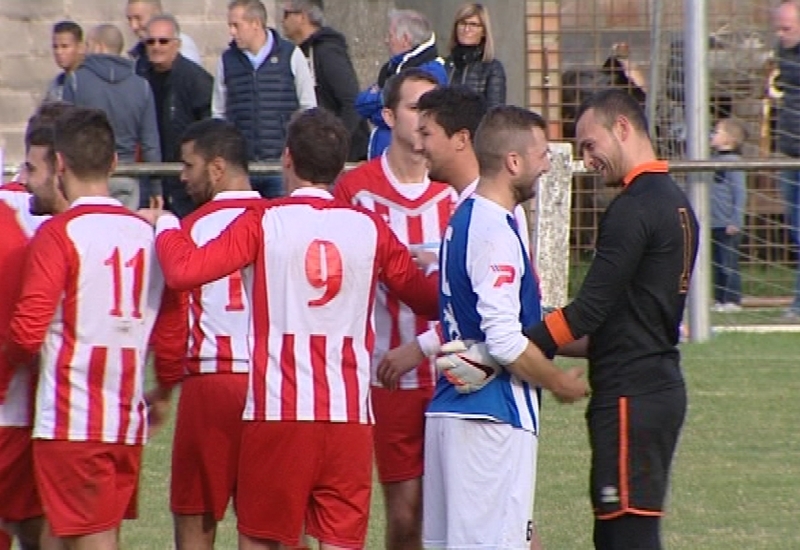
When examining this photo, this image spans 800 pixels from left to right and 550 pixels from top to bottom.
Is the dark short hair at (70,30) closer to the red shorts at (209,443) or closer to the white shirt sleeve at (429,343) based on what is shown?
the red shorts at (209,443)

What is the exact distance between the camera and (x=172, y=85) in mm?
14109

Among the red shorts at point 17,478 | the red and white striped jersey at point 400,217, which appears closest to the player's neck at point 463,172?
the red and white striped jersey at point 400,217

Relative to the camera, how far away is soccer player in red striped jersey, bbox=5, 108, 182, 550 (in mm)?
6383

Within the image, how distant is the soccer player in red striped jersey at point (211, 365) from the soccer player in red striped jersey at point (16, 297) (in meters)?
0.51

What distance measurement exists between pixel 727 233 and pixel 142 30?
477 centimetres

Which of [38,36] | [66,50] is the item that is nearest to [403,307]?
[66,50]

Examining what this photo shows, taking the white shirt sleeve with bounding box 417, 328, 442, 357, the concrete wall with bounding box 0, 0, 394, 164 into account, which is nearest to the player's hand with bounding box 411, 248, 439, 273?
the white shirt sleeve with bounding box 417, 328, 442, 357

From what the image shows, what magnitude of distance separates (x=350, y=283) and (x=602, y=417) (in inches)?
38.6

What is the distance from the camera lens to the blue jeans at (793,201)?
1424 cm

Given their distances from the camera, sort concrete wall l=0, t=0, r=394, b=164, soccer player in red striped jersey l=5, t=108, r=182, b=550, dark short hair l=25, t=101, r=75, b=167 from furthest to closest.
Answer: concrete wall l=0, t=0, r=394, b=164 → dark short hair l=25, t=101, r=75, b=167 → soccer player in red striped jersey l=5, t=108, r=182, b=550

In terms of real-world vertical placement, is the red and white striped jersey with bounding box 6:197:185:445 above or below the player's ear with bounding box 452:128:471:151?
below

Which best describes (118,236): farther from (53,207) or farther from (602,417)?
(602,417)

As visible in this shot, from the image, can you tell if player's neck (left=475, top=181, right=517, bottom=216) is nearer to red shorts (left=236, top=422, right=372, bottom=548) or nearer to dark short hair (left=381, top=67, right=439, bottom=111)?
red shorts (left=236, top=422, right=372, bottom=548)

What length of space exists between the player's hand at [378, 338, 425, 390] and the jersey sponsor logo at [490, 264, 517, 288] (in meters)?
0.83
